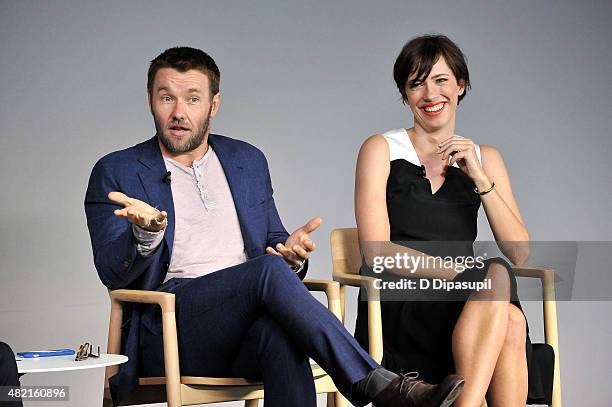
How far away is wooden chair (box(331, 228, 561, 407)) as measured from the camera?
2.74m

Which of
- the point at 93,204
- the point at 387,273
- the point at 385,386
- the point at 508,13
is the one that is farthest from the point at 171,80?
the point at 508,13

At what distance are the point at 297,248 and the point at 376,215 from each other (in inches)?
15.0

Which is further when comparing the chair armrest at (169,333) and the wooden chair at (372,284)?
the wooden chair at (372,284)

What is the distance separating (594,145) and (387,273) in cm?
233

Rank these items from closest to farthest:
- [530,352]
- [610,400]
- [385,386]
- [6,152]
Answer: [385,386]
[530,352]
[6,152]
[610,400]

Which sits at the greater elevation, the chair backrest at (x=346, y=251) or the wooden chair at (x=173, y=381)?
the chair backrest at (x=346, y=251)

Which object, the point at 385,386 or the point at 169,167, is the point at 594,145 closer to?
the point at 169,167

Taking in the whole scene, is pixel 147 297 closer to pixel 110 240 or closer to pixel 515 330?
pixel 110 240

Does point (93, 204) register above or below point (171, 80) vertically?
below

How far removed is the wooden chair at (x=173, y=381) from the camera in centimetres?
243

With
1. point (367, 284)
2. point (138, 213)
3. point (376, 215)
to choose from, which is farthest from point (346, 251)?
point (138, 213)

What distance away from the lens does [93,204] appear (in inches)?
107

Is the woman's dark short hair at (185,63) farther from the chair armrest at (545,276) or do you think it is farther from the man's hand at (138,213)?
the chair armrest at (545,276)

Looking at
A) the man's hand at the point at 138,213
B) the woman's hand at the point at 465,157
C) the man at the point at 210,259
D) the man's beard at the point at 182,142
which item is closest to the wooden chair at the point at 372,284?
the man at the point at 210,259
